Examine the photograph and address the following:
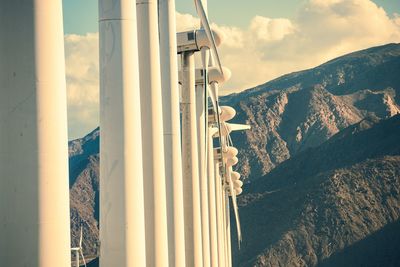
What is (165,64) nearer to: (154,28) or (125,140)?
(154,28)

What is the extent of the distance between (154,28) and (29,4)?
834 centimetres

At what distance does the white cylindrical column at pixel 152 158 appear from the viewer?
1812 cm

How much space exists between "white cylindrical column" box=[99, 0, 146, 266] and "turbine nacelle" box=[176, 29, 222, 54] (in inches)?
735

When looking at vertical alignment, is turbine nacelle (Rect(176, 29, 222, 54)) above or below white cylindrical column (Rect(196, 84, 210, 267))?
above

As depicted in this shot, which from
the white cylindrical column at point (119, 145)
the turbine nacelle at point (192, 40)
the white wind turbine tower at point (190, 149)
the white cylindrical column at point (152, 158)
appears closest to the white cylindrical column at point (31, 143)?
the white cylindrical column at point (119, 145)

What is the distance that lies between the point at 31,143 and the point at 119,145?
12.1 feet

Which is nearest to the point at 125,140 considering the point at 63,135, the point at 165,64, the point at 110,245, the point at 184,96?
the point at 110,245

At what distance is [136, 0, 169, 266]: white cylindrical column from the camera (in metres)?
18.1

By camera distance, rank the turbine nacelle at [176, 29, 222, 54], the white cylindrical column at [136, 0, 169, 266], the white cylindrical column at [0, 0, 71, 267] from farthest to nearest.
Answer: the turbine nacelle at [176, 29, 222, 54] → the white cylindrical column at [136, 0, 169, 266] → the white cylindrical column at [0, 0, 71, 267]

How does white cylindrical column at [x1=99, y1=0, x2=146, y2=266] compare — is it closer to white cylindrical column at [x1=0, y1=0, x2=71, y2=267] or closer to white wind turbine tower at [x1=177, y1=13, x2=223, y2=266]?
white cylindrical column at [x1=0, y1=0, x2=71, y2=267]

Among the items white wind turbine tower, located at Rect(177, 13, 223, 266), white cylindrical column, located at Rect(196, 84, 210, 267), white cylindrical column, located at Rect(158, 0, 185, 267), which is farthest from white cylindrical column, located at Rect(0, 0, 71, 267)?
white cylindrical column, located at Rect(196, 84, 210, 267)

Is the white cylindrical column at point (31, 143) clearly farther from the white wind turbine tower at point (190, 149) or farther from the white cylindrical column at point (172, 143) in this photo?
the white wind turbine tower at point (190, 149)

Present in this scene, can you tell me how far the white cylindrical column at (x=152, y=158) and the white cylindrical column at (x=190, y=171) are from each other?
14416 mm

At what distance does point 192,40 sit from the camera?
34031 millimetres
